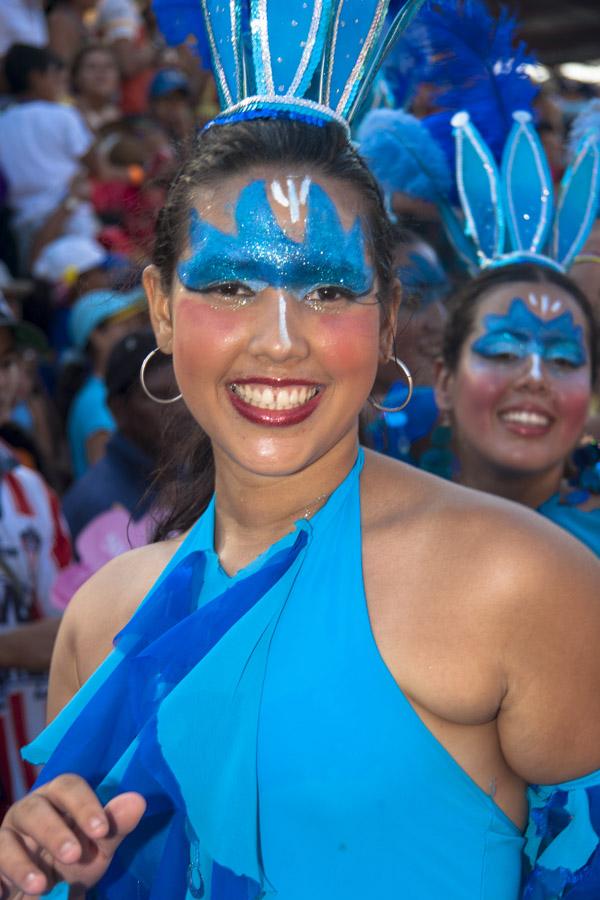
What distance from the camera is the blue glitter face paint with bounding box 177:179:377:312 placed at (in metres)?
1.60

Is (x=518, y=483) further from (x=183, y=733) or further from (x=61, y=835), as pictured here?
(x=61, y=835)

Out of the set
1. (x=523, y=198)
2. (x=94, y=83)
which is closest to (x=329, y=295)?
(x=523, y=198)

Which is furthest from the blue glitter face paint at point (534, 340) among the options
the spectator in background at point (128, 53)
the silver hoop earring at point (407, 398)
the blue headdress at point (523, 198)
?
the spectator in background at point (128, 53)

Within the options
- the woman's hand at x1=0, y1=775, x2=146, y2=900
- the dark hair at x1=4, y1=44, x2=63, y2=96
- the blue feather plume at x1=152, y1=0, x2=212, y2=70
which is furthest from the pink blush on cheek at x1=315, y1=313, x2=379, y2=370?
the dark hair at x1=4, y1=44, x2=63, y2=96

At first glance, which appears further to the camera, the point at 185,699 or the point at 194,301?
the point at 194,301

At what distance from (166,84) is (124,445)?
15.4ft

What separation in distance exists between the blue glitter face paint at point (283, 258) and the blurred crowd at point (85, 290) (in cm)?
32

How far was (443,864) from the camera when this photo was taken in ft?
4.68

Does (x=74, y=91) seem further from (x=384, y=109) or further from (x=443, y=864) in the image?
(x=443, y=864)

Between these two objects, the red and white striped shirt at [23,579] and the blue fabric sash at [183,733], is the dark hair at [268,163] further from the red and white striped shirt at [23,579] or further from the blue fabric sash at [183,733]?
the red and white striped shirt at [23,579]

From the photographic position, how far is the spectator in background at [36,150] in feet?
19.8

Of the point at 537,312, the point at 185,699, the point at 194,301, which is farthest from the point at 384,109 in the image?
the point at 185,699

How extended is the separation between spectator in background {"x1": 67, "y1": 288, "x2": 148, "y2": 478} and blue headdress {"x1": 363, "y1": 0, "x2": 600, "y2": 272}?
1.82 metres

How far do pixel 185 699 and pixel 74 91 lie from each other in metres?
6.50
